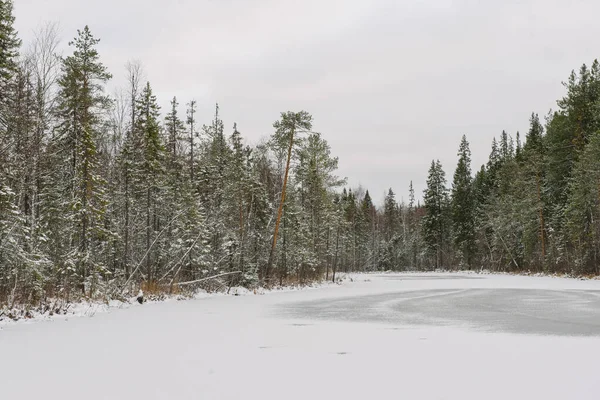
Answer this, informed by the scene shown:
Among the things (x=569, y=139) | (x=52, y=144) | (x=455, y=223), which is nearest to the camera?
(x=52, y=144)

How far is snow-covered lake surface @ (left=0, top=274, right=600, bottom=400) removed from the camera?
4984mm

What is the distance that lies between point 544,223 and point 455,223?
78.2 ft

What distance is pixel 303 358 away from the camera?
22.1 feet

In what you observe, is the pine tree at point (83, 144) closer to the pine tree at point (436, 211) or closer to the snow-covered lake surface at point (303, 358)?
the snow-covered lake surface at point (303, 358)

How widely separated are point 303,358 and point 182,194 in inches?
867

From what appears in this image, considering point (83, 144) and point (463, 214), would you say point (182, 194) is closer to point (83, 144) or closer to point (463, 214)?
point (83, 144)

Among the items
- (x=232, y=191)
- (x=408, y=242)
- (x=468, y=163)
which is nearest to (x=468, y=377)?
(x=232, y=191)

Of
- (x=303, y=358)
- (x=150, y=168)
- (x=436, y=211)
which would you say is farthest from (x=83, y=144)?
(x=436, y=211)

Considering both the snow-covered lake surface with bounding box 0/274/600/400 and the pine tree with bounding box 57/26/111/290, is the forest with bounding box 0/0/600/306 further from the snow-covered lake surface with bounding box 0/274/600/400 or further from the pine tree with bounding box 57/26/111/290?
the snow-covered lake surface with bounding box 0/274/600/400

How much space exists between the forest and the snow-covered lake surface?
5.13m

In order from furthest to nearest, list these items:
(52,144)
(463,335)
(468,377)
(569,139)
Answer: (569,139) → (52,144) → (463,335) → (468,377)

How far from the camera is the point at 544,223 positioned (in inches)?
1859

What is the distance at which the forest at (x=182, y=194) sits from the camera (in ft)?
54.3

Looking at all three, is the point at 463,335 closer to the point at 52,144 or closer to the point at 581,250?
the point at 52,144
